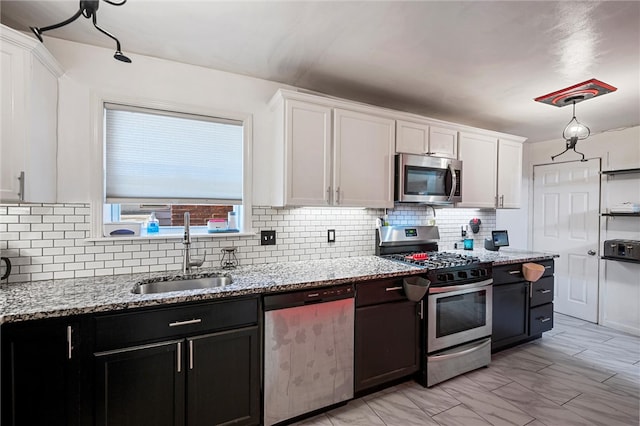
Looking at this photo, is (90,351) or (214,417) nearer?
(90,351)

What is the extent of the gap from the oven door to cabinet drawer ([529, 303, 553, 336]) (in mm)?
815

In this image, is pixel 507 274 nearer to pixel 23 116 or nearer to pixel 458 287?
pixel 458 287

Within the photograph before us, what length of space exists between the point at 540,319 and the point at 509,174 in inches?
65.7

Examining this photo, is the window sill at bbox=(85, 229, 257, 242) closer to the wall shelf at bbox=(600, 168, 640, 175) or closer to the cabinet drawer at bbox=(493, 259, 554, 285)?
the cabinet drawer at bbox=(493, 259, 554, 285)

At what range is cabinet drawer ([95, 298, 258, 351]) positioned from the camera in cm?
152

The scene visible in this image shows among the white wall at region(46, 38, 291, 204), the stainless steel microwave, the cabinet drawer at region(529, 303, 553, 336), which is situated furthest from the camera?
the cabinet drawer at region(529, 303, 553, 336)

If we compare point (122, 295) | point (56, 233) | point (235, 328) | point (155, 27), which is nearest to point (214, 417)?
point (235, 328)

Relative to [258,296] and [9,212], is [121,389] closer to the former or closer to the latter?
[258,296]

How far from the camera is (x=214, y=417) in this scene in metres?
1.76

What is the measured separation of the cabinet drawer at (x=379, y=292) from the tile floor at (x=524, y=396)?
0.77 metres

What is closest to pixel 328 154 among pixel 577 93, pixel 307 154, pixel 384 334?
pixel 307 154

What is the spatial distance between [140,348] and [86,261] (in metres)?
0.88

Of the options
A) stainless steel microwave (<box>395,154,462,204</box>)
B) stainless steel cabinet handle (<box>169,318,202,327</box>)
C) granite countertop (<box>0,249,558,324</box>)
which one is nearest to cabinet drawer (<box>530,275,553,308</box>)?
stainless steel microwave (<box>395,154,462,204</box>)

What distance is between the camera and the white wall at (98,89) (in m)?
2.01
